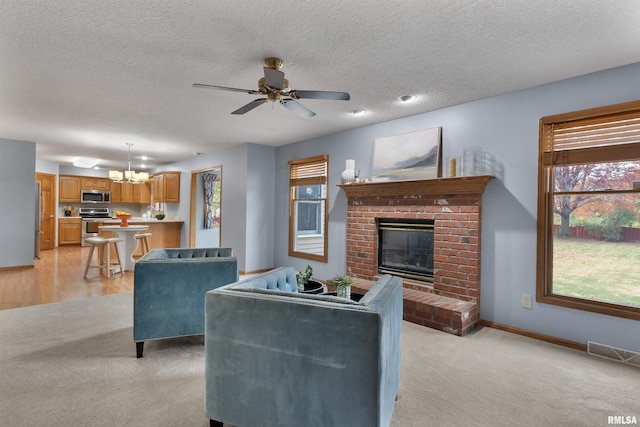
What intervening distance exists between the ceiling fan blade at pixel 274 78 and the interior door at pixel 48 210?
9.25 meters

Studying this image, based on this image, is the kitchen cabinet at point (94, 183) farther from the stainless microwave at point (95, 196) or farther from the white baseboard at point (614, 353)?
the white baseboard at point (614, 353)

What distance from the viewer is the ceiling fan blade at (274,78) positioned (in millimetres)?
2375

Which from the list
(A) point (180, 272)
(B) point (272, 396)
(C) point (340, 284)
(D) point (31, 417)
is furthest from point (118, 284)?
(B) point (272, 396)

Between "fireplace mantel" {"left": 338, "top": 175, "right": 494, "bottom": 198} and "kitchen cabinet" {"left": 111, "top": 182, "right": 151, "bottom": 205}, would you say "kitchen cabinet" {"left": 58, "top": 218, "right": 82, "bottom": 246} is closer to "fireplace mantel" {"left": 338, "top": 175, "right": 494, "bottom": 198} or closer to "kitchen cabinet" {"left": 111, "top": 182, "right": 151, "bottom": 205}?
"kitchen cabinet" {"left": 111, "top": 182, "right": 151, "bottom": 205}

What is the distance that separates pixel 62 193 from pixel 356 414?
10.9 m

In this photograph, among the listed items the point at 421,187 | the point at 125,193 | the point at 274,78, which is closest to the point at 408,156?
the point at 421,187

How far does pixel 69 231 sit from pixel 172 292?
896 centimetres

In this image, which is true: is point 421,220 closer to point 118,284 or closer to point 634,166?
point 634,166

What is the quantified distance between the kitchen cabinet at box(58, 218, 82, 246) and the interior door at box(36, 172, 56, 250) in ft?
0.60

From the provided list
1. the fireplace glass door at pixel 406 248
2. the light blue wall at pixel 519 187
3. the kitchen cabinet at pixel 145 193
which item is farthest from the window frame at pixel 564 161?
the kitchen cabinet at pixel 145 193

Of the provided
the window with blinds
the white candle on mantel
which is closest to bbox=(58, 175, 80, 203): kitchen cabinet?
the window with blinds

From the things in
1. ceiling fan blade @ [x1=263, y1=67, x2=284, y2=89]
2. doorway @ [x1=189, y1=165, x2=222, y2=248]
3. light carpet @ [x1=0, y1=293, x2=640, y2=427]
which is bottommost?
light carpet @ [x1=0, y1=293, x2=640, y2=427]

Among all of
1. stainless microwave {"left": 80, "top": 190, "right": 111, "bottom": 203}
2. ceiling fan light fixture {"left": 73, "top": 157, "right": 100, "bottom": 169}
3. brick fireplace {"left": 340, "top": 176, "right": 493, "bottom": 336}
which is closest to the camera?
brick fireplace {"left": 340, "top": 176, "right": 493, "bottom": 336}

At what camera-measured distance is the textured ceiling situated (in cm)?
201
